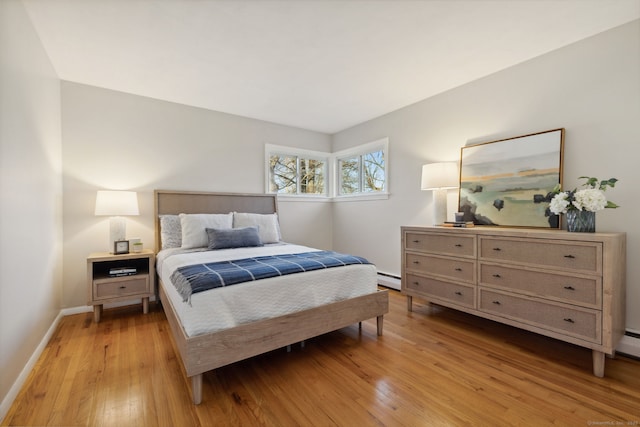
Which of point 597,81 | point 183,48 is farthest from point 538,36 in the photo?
point 183,48

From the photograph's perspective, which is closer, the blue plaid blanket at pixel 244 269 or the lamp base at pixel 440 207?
the blue plaid blanket at pixel 244 269

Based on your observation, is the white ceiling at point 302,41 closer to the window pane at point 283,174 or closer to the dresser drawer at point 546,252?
the window pane at point 283,174

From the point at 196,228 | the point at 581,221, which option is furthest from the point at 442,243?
the point at 196,228

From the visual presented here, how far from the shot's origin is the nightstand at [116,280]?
273 centimetres

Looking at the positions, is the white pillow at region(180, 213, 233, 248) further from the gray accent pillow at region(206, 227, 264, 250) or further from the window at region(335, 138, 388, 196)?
the window at region(335, 138, 388, 196)

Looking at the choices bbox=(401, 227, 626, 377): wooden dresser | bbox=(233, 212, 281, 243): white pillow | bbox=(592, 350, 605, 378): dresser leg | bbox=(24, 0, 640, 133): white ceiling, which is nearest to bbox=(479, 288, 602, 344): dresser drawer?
bbox=(401, 227, 626, 377): wooden dresser

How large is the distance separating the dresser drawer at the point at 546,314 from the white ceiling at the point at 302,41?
2.07 m

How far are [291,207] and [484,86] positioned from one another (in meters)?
2.98

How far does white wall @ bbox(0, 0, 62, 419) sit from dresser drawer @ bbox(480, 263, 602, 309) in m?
3.30

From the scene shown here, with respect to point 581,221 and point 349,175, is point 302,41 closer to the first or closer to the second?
point 581,221

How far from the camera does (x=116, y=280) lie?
2.82m

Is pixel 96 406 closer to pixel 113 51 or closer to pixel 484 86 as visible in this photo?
pixel 113 51

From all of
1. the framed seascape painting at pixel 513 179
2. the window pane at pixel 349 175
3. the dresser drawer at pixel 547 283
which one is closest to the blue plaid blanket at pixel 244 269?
the dresser drawer at pixel 547 283

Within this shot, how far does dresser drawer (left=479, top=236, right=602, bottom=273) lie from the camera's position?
188cm
